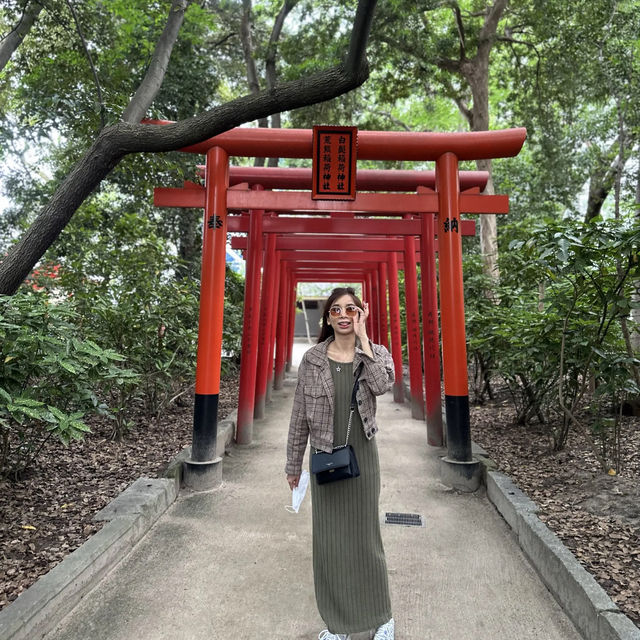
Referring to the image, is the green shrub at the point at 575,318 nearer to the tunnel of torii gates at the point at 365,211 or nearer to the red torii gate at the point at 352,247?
the tunnel of torii gates at the point at 365,211

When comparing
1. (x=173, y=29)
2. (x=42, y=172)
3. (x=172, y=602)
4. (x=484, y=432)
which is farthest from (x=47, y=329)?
(x=42, y=172)

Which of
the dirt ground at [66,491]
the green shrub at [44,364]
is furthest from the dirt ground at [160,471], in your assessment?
the green shrub at [44,364]

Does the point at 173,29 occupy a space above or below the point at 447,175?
above

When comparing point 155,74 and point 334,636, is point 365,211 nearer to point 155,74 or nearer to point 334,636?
point 155,74

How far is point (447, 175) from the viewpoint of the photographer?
4.84 metres

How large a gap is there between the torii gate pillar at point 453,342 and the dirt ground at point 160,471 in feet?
1.36

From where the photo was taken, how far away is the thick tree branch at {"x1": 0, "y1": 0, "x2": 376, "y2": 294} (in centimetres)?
331

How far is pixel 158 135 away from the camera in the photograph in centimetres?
371

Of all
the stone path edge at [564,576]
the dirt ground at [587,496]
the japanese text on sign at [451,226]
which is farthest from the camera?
Answer: the japanese text on sign at [451,226]

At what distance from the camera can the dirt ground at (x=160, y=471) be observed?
2717 mm

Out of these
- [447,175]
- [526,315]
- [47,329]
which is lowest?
[47,329]

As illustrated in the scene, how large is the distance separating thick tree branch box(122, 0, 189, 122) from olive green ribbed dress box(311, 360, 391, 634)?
471 centimetres

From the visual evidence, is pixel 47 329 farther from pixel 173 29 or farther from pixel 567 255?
pixel 173 29

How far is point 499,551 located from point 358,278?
10.3 metres
